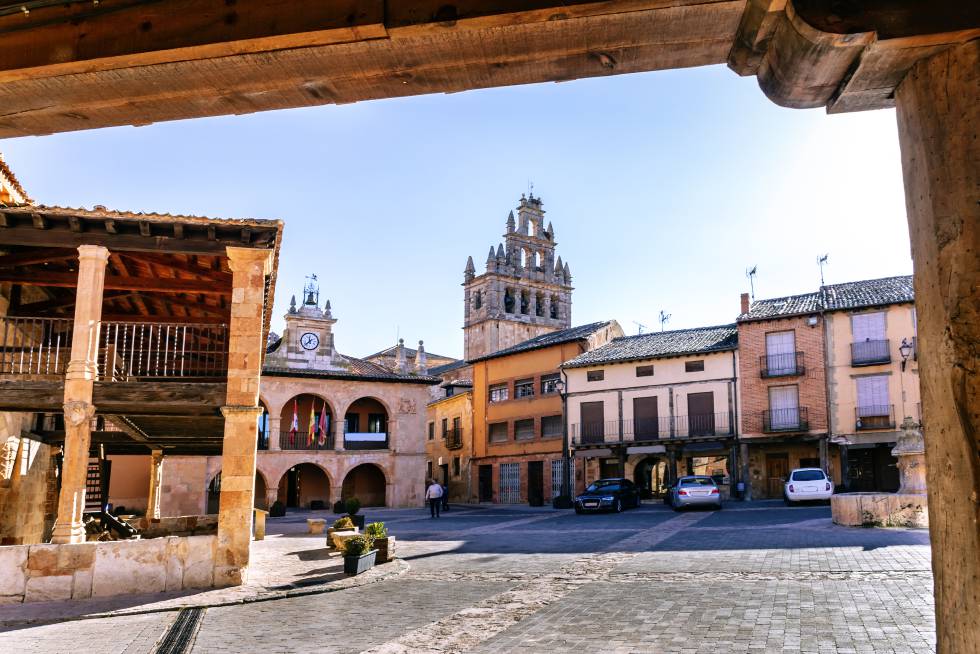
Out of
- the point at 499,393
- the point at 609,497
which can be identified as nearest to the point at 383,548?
the point at 609,497

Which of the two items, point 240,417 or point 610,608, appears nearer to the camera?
point 610,608

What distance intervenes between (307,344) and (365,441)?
18.3ft

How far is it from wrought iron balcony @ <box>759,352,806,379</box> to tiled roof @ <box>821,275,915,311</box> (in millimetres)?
2435

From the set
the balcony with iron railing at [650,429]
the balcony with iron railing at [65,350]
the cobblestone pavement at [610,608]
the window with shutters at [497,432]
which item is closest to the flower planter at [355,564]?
the cobblestone pavement at [610,608]

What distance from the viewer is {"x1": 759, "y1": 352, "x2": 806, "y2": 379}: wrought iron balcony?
33500 mm

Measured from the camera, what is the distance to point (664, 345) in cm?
3812

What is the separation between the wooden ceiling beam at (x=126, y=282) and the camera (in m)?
14.0

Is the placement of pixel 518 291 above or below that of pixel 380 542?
above

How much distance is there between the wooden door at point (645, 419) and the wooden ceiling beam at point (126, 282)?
2504 cm

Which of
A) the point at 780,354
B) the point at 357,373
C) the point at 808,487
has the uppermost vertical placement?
the point at 780,354

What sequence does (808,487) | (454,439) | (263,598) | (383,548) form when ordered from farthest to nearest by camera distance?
1. (454,439)
2. (808,487)
3. (383,548)
4. (263,598)

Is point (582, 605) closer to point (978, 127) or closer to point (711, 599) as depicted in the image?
point (711, 599)

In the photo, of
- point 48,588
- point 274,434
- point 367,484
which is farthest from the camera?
point 367,484

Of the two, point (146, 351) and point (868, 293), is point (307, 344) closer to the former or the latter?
point (146, 351)
